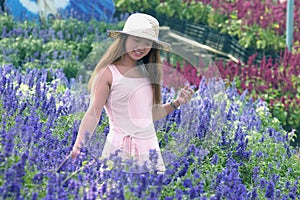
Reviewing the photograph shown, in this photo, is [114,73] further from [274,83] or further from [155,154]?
[274,83]

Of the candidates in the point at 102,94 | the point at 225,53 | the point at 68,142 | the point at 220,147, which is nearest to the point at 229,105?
the point at 220,147

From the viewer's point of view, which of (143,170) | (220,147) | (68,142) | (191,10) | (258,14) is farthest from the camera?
(191,10)

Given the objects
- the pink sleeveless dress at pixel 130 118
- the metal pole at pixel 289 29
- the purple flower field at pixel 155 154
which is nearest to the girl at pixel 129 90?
the pink sleeveless dress at pixel 130 118

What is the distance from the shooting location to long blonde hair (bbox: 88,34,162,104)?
155 inches

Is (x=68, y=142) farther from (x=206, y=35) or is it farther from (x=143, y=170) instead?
(x=206, y=35)

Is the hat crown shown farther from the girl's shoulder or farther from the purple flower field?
the purple flower field

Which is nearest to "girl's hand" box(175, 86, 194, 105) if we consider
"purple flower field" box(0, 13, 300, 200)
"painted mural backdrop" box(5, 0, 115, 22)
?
"purple flower field" box(0, 13, 300, 200)

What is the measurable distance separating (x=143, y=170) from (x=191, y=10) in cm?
824

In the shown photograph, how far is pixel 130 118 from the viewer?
12.8ft

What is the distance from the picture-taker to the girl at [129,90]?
3.84m

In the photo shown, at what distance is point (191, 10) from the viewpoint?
11594 mm

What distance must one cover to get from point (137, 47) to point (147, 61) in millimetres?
180

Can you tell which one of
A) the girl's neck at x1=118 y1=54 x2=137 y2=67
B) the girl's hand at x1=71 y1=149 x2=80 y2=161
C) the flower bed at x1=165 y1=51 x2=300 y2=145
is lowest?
the flower bed at x1=165 y1=51 x2=300 y2=145

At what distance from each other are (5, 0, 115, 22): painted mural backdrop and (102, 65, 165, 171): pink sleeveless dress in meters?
5.95
